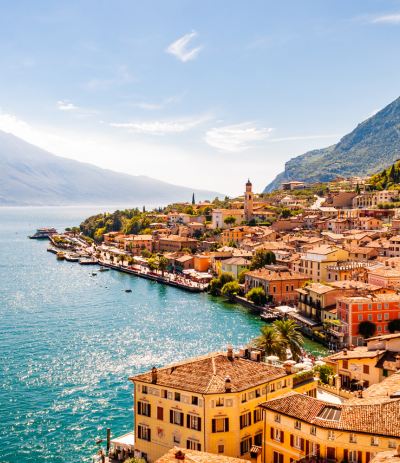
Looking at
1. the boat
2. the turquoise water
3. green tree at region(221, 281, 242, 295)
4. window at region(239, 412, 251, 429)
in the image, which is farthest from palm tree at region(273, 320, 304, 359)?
the boat

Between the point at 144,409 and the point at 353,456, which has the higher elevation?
the point at 353,456

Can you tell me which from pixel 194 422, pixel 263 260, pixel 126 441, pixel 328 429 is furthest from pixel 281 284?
pixel 328 429

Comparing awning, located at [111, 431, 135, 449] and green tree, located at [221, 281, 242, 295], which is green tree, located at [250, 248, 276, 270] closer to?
green tree, located at [221, 281, 242, 295]

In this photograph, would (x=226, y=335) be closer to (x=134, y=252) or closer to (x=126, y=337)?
(x=126, y=337)

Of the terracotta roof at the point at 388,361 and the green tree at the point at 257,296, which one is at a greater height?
the terracotta roof at the point at 388,361

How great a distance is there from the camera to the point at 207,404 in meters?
18.7

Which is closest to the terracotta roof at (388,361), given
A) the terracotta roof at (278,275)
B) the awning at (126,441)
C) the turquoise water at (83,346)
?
the awning at (126,441)

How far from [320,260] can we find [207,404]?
48.9 meters

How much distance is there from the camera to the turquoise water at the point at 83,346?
92.4ft

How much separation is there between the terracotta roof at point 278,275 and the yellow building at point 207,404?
4150 cm

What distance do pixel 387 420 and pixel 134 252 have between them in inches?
4408

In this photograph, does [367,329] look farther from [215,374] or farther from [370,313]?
[215,374]

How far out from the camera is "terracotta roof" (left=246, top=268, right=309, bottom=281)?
208 feet

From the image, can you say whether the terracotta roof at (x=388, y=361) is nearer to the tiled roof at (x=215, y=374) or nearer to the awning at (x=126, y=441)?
the tiled roof at (x=215, y=374)
